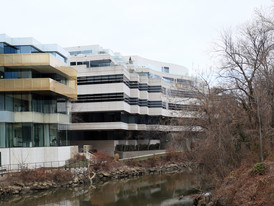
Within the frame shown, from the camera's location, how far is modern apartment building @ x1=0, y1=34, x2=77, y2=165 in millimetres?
36500

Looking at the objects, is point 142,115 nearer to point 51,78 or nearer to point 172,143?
point 51,78

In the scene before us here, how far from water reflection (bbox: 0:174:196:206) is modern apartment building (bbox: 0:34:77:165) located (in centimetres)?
733

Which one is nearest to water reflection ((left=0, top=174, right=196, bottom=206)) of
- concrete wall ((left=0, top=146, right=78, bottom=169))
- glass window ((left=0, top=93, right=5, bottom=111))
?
concrete wall ((left=0, top=146, right=78, bottom=169))

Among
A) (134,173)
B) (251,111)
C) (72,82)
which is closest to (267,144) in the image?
(251,111)

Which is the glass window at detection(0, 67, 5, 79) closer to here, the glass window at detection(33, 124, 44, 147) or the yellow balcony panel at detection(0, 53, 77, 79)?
the yellow balcony panel at detection(0, 53, 77, 79)

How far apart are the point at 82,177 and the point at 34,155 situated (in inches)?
241

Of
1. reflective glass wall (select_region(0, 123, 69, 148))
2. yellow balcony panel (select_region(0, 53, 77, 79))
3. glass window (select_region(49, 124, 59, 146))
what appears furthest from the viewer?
glass window (select_region(49, 124, 59, 146))

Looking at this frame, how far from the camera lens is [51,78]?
40.4 meters

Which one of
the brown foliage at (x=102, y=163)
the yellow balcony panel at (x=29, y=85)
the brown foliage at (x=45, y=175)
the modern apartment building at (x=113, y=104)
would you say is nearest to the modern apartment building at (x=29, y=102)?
the yellow balcony panel at (x=29, y=85)

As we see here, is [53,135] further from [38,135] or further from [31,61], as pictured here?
[31,61]

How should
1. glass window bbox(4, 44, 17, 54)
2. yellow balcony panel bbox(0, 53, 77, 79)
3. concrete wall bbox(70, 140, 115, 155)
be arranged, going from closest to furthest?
yellow balcony panel bbox(0, 53, 77, 79)
glass window bbox(4, 44, 17, 54)
concrete wall bbox(70, 140, 115, 155)

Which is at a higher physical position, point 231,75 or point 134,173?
point 231,75

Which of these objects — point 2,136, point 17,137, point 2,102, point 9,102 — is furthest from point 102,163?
point 2,102

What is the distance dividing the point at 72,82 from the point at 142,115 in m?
22.2
